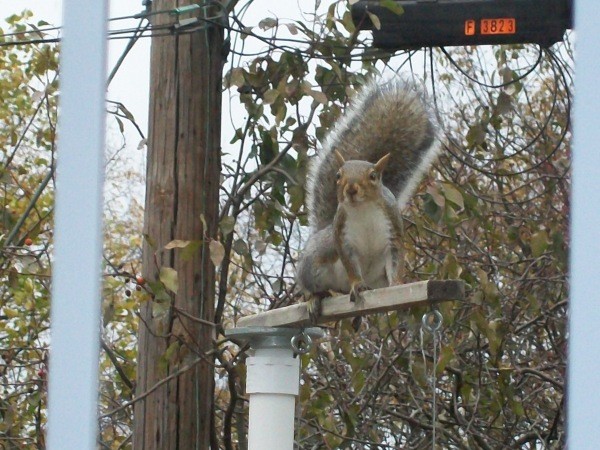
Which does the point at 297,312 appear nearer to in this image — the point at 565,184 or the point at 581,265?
the point at 581,265

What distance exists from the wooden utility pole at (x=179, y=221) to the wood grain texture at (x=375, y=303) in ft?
1.06

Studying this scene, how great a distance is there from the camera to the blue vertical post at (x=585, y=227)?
0.55m

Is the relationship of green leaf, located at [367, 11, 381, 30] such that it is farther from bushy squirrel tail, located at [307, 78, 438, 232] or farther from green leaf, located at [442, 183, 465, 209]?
green leaf, located at [442, 183, 465, 209]

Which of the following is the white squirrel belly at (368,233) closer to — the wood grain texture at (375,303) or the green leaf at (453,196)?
the wood grain texture at (375,303)

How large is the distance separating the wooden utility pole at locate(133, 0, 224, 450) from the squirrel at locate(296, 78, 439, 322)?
21 centimetres

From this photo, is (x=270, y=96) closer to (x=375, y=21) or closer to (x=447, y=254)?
(x=375, y=21)

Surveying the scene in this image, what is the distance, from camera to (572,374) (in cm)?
55

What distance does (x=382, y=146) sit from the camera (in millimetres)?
2059

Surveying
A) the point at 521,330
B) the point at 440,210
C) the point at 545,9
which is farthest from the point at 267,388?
the point at 521,330

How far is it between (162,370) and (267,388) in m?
0.47

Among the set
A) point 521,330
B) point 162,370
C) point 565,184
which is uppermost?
point 565,184

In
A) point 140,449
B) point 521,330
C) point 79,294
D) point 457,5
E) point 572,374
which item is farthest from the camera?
point 521,330

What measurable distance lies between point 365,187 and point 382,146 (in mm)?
335

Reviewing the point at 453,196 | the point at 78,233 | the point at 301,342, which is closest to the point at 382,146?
the point at 453,196
